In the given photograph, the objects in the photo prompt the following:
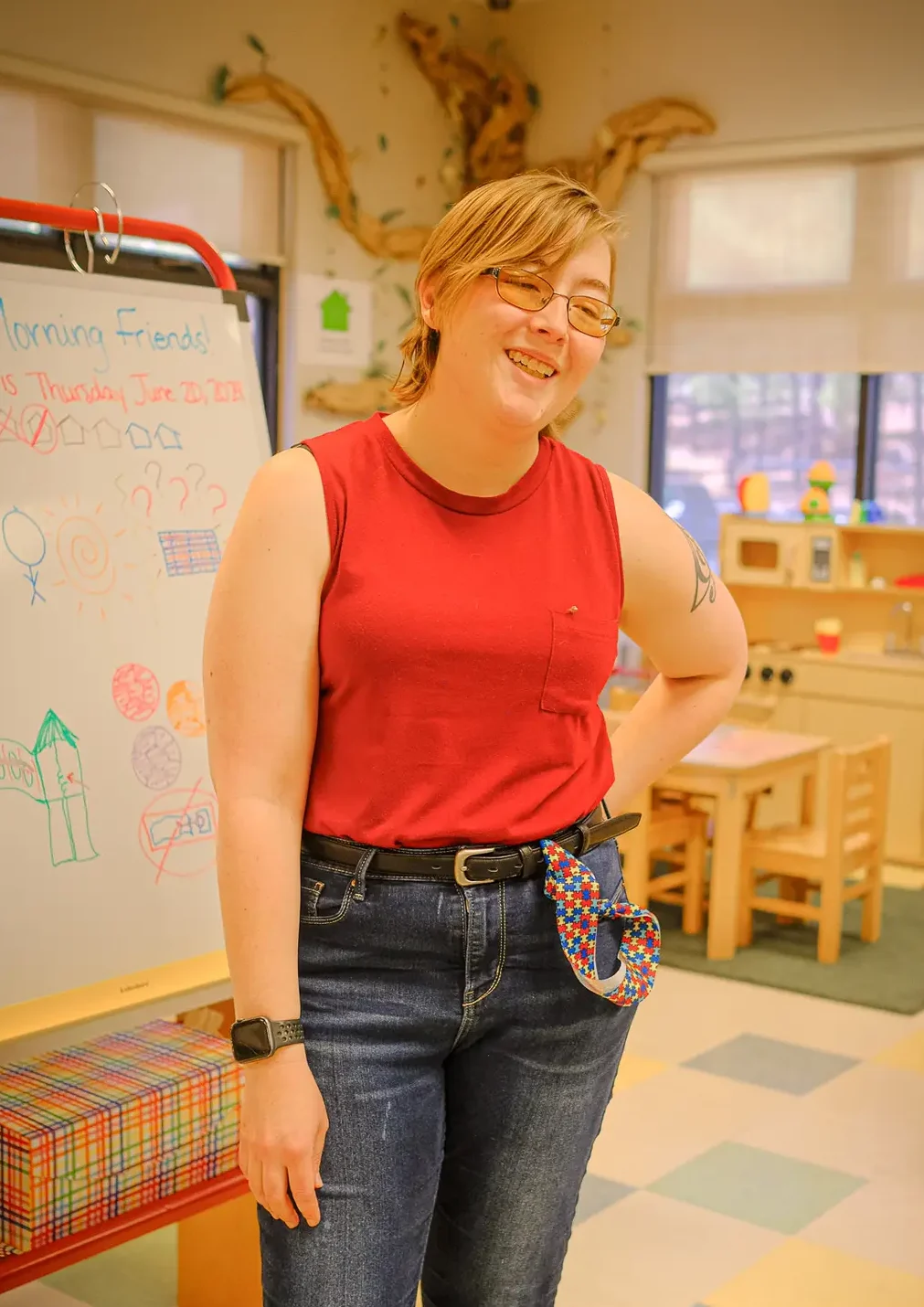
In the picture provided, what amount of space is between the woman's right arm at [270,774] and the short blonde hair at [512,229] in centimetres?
23

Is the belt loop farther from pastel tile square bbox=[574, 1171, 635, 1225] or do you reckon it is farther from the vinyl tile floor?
pastel tile square bbox=[574, 1171, 635, 1225]

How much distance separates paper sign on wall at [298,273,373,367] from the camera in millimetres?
6078

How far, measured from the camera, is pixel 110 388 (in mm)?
2250

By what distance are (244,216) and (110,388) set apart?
3.85 metres

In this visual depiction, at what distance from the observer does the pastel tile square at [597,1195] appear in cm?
290

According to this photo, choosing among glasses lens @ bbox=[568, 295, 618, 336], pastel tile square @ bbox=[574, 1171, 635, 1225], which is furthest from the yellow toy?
glasses lens @ bbox=[568, 295, 618, 336]

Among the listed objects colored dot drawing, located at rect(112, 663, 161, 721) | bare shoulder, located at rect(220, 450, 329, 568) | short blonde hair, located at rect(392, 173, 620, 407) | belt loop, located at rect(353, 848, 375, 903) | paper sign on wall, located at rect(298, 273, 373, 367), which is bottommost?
belt loop, located at rect(353, 848, 375, 903)

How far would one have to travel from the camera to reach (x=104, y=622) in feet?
7.13

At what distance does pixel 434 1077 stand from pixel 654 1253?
170cm

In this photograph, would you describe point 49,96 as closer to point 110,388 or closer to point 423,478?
point 110,388

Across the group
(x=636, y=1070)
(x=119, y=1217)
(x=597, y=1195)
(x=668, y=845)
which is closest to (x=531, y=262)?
(x=119, y=1217)

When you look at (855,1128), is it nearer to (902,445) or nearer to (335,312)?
(902,445)

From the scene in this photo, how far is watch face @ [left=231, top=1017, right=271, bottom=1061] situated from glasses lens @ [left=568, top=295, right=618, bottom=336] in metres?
0.64

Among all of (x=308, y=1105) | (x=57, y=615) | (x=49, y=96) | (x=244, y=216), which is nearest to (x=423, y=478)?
(x=308, y=1105)
